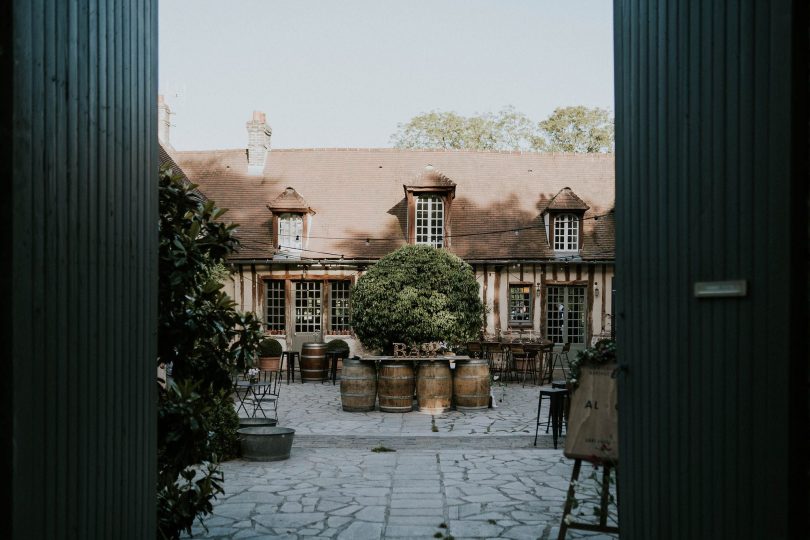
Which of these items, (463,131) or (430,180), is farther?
(463,131)

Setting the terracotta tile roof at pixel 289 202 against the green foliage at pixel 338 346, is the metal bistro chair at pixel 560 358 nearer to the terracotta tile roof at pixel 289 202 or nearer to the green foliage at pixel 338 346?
the green foliage at pixel 338 346

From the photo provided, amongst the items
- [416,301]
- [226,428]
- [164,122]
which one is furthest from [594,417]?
[164,122]

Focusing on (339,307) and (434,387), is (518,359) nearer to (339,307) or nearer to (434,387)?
(339,307)

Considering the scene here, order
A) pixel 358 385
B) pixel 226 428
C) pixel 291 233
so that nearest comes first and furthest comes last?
1. pixel 226 428
2. pixel 358 385
3. pixel 291 233

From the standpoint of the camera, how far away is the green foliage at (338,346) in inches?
754

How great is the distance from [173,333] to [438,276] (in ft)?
34.5

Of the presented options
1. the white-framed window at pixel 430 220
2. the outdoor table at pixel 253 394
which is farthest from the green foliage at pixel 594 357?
the white-framed window at pixel 430 220

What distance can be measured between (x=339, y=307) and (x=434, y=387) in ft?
26.4

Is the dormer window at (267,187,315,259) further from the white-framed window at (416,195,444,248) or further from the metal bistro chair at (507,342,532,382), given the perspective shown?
the metal bistro chair at (507,342,532,382)

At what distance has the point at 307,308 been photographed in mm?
20266

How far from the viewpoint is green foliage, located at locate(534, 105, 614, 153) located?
1328 inches

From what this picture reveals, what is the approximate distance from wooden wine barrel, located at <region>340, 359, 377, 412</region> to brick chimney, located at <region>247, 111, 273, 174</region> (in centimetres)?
1147
